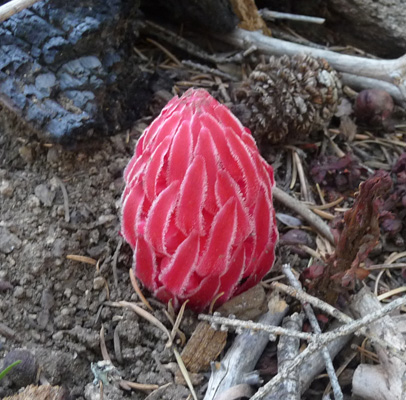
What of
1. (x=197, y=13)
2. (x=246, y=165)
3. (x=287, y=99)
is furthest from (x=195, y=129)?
(x=197, y=13)

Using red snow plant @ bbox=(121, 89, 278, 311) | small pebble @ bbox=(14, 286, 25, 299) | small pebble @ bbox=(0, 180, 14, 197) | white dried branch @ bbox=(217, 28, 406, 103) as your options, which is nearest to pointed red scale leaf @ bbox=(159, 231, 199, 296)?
red snow plant @ bbox=(121, 89, 278, 311)

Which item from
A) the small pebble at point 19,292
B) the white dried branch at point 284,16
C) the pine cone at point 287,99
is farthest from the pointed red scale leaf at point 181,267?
the white dried branch at point 284,16

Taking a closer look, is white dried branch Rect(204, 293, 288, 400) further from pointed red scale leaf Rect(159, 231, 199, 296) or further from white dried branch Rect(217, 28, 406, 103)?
white dried branch Rect(217, 28, 406, 103)

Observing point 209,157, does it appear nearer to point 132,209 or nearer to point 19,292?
point 132,209

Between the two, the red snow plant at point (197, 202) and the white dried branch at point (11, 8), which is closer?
the red snow plant at point (197, 202)

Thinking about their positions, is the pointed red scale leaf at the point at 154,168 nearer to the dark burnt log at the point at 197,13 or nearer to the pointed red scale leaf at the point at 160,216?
the pointed red scale leaf at the point at 160,216

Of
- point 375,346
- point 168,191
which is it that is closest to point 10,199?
point 168,191

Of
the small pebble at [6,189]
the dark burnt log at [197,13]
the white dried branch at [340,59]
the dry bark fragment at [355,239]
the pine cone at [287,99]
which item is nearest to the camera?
the dry bark fragment at [355,239]
